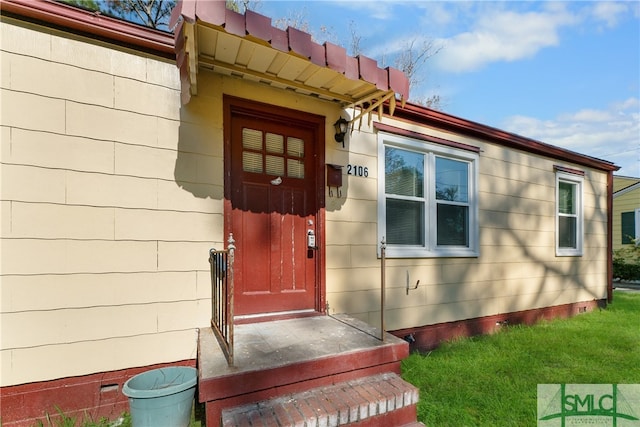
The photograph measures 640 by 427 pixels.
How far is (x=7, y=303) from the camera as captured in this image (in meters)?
1.99

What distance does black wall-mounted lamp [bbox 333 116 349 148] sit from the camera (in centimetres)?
317

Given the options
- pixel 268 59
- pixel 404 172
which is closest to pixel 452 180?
pixel 404 172

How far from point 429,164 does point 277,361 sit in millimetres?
2974

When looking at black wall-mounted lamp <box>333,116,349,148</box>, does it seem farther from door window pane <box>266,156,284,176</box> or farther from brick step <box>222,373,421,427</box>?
brick step <box>222,373,421,427</box>

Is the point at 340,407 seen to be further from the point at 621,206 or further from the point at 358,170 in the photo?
the point at 621,206

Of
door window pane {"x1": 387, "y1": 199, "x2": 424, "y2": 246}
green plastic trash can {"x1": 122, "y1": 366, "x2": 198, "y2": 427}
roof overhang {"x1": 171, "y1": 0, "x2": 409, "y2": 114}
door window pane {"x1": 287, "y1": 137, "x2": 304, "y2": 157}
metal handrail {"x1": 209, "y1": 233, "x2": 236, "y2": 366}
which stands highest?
roof overhang {"x1": 171, "y1": 0, "x2": 409, "y2": 114}

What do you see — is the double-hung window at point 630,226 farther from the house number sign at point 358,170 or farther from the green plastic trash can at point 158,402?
the green plastic trash can at point 158,402

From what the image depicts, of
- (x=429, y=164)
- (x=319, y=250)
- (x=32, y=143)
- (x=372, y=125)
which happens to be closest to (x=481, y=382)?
(x=319, y=250)

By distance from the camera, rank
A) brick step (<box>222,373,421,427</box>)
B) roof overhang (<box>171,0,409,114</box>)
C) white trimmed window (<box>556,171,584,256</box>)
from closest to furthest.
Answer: brick step (<box>222,373,421,427</box>)
roof overhang (<box>171,0,409,114</box>)
white trimmed window (<box>556,171,584,256</box>)

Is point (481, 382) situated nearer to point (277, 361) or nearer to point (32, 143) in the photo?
point (277, 361)

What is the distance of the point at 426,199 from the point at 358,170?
106 cm

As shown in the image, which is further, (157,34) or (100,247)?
(157,34)

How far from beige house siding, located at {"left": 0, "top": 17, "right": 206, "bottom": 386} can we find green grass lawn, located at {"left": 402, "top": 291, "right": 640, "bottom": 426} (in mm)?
2054

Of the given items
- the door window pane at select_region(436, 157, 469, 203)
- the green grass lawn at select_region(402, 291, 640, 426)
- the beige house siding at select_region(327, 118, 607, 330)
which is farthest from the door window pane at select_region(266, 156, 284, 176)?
the green grass lawn at select_region(402, 291, 640, 426)
